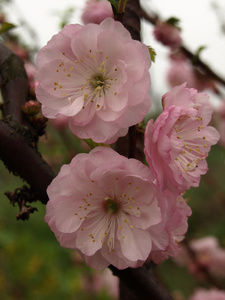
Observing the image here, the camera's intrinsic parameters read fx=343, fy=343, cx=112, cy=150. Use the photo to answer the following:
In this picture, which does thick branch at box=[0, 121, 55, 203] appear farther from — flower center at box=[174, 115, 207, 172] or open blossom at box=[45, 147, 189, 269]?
flower center at box=[174, 115, 207, 172]

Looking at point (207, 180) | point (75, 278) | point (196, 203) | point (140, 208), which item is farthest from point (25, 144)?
point (196, 203)

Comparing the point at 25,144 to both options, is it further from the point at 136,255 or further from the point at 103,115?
the point at 136,255

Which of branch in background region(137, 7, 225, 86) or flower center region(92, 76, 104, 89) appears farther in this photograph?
branch in background region(137, 7, 225, 86)

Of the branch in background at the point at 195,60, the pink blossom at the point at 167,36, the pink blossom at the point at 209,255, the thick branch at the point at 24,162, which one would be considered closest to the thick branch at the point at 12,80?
the thick branch at the point at 24,162

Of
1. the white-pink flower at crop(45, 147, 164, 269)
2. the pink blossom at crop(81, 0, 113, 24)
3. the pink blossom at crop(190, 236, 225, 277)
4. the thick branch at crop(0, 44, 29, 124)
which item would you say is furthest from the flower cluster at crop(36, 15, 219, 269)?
the pink blossom at crop(190, 236, 225, 277)

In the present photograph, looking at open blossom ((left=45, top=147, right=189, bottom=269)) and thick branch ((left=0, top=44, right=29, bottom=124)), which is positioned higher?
thick branch ((left=0, top=44, right=29, bottom=124))

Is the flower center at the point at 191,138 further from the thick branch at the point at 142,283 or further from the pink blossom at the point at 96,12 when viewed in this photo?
the pink blossom at the point at 96,12
